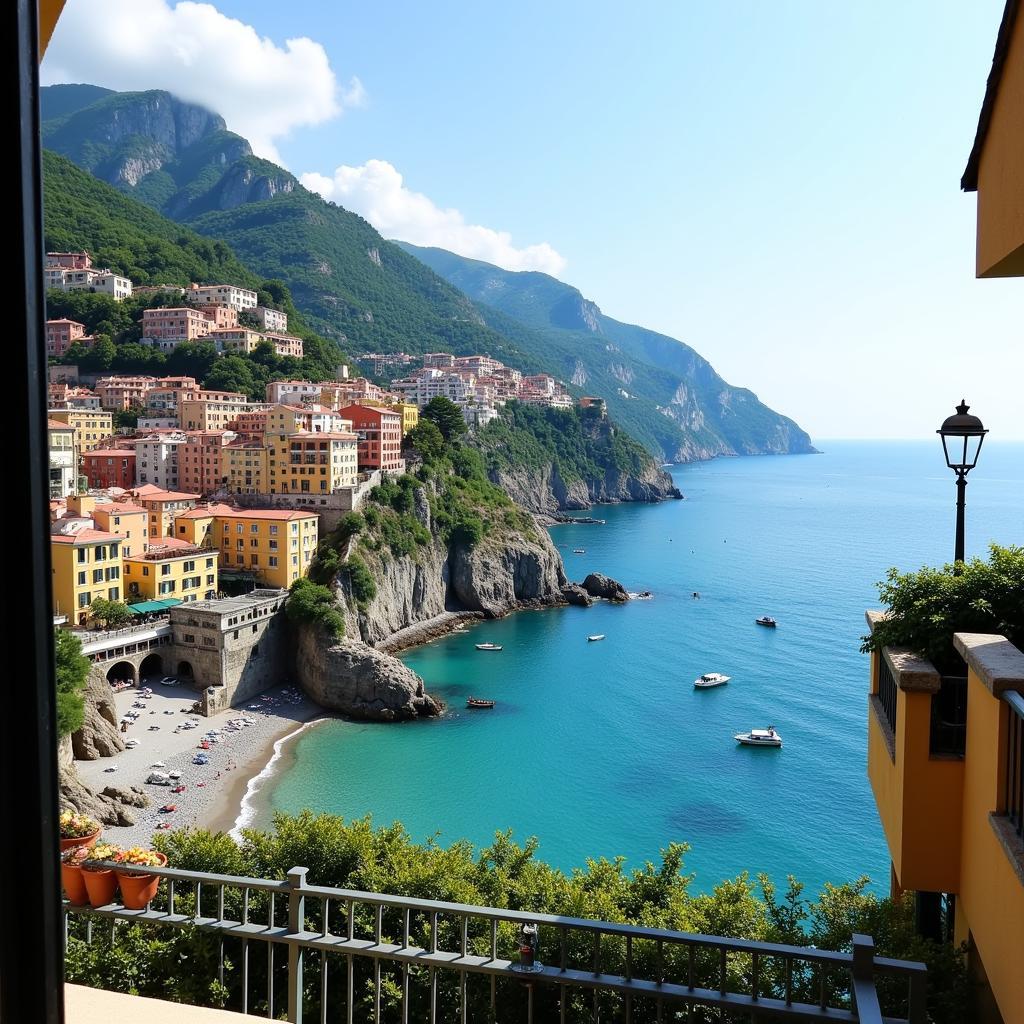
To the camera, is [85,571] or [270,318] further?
[270,318]

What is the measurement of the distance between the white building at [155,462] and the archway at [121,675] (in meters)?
16.9

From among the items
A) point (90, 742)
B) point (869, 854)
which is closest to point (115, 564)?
point (90, 742)

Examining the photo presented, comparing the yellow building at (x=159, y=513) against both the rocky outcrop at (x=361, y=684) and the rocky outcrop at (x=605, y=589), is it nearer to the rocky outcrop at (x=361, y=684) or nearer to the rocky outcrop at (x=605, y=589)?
the rocky outcrop at (x=361, y=684)

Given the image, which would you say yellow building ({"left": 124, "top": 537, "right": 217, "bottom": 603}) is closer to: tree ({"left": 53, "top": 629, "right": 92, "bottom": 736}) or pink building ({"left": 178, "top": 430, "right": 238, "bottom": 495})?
tree ({"left": 53, "top": 629, "right": 92, "bottom": 736})

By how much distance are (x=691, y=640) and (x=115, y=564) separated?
26145 mm

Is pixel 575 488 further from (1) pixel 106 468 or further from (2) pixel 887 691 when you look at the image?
(2) pixel 887 691

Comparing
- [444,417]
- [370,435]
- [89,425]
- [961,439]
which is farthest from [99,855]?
[444,417]

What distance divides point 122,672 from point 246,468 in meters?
14.4

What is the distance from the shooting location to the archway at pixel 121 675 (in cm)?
2845

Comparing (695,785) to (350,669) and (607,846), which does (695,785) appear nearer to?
(607,846)

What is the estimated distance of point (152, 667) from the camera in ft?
97.8

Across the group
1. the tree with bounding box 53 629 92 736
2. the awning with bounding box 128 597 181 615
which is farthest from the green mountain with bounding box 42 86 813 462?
the tree with bounding box 53 629 92 736

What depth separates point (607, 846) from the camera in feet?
70.6

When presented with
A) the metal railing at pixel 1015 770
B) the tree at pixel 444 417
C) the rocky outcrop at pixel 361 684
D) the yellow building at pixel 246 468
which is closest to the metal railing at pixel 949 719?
Result: the metal railing at pixel 1015 770
